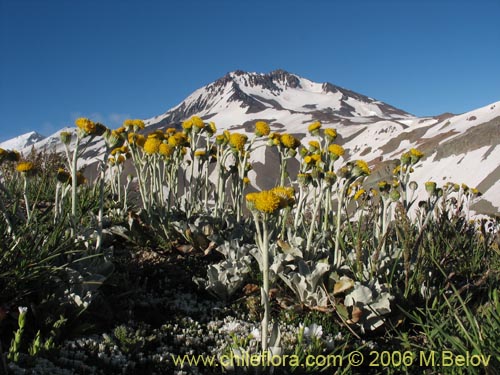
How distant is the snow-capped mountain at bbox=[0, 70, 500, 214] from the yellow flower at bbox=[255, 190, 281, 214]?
9.57 ft

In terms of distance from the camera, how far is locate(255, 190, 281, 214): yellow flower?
1872mm

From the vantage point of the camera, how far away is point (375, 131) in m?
42.9

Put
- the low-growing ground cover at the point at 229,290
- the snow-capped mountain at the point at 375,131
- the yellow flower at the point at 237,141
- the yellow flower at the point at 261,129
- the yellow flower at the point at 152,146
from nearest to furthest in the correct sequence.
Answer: the low-growing ground cover at the point at 229,290 → the yellow flower at the point at 152,146 → the yellow flower at the point at 237,141 → the yellow flower at the point at 261,129 → the snow-capped mountain at the point at 375,131

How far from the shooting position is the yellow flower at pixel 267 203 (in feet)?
6.14

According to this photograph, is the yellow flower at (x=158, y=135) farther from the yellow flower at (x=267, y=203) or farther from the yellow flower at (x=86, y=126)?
the yellow flower at (x=267, y=203)

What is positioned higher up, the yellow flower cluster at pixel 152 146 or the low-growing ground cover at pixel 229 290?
the yellow flower cluster at pixel 152 146

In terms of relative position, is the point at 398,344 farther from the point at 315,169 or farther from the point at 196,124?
the point at 196,124

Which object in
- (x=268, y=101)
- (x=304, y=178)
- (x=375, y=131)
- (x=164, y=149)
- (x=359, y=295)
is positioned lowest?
(x=359, y=295)

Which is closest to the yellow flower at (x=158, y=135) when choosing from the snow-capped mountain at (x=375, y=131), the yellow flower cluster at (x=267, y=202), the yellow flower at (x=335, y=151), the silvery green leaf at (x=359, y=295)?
the snow-capped mountain at (x=375, y=131)

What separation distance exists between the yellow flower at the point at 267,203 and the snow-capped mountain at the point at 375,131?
9.57 feet

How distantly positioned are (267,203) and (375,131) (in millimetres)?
43887

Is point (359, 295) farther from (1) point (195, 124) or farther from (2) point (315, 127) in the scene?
(1) point (195, 124)

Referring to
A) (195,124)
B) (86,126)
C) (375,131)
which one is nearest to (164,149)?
(195,124)

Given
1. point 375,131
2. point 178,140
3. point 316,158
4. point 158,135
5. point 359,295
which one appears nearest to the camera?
point 359,295
